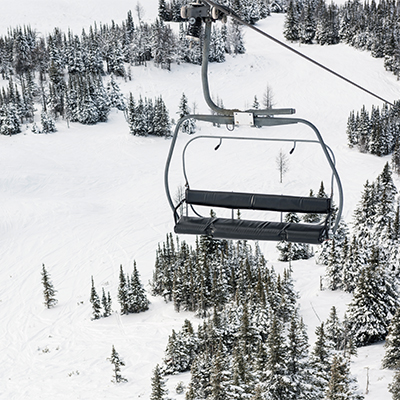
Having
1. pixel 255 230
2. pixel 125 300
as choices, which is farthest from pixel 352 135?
pixel 255 230

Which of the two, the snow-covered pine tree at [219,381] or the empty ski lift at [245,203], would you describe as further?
the snow-covered pine tree at [219,381]

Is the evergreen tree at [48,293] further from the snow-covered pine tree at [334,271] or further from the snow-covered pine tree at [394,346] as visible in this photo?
the snow-covered pine tree at [394,346]

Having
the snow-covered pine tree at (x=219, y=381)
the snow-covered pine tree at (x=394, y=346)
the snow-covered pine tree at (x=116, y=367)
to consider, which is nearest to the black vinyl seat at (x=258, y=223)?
the snow-covered pine tree at (x=219, y=381)

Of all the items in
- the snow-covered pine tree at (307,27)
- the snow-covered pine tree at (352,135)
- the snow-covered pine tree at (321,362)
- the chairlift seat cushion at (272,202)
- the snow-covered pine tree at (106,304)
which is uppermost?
the snow-covered pine tree at (307,27)

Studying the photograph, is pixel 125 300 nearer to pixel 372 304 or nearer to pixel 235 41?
pixel 372 304

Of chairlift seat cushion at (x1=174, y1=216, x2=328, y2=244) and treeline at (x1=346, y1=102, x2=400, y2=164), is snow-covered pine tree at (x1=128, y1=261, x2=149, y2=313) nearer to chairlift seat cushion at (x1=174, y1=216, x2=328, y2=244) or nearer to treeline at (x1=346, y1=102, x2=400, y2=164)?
chairlift seat cushion at (x1=174, y1=216, x2=328, y2=244)

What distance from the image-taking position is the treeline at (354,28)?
93.7 meters

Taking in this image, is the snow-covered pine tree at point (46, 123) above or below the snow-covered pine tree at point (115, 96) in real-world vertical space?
below

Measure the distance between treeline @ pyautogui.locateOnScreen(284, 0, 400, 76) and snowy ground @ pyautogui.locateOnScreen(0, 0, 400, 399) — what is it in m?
3.52

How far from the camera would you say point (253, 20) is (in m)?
125

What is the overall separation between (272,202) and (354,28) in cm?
10745

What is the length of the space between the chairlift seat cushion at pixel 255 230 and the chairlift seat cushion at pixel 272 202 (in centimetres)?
23

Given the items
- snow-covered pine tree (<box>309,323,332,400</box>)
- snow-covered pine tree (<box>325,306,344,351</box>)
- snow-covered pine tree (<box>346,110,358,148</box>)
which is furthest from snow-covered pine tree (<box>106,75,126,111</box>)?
snow-covered pine tree (<box>309,323,332,400</box>)

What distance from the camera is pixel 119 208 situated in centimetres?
5462
